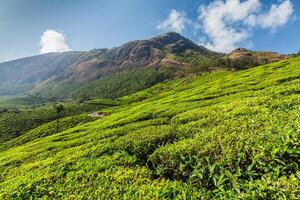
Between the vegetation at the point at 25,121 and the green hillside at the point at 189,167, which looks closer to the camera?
the green hillside at the point at 189,167

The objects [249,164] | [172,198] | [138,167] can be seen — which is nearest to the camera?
[172,198]

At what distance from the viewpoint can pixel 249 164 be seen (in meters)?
14.4

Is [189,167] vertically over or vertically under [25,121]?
over

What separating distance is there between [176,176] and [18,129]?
132877 millimetres

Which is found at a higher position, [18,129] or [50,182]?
[50,182]

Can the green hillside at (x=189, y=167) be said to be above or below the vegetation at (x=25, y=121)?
above

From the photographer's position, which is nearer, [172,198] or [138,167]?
[172,198]

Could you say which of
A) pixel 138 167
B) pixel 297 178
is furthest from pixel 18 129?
pixel 297 178

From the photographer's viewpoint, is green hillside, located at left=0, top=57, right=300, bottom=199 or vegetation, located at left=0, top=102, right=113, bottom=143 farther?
vegetation, located at left=0, top=102, right=113, bottom=143

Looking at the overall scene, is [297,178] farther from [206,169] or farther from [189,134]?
[189,134]

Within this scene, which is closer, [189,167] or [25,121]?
[189,167]

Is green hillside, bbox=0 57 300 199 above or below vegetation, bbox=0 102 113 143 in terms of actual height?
above

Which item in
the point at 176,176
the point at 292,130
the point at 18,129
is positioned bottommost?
the point at 18,129

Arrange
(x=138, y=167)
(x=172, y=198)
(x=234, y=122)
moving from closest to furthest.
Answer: (x=172, y=198), (x=138, y=167), (x=234, y=122)
